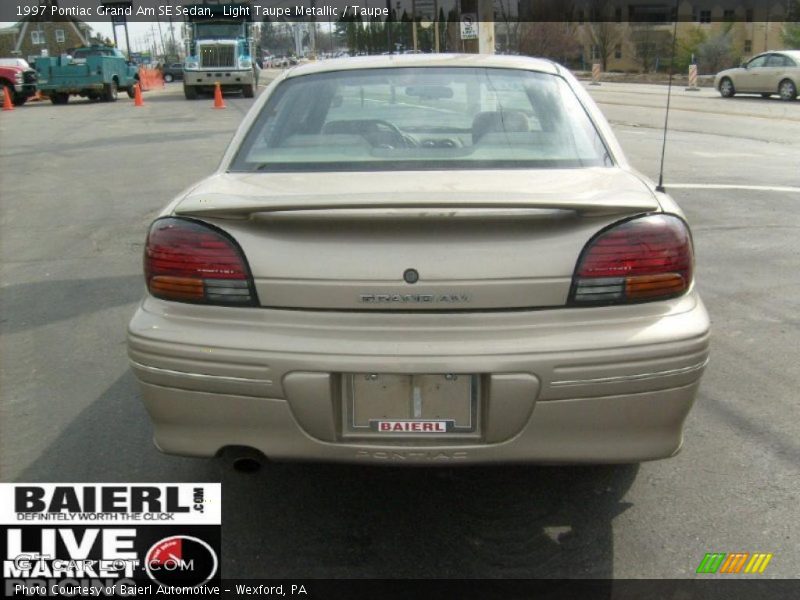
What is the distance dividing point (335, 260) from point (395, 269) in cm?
19

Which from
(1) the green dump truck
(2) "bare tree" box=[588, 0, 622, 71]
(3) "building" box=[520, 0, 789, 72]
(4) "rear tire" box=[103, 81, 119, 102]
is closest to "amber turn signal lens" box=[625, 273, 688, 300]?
(1) the green dump truck

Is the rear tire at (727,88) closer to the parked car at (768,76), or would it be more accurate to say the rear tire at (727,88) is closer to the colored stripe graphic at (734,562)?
the parked car at (768,76)

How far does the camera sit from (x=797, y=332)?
16.8 ft

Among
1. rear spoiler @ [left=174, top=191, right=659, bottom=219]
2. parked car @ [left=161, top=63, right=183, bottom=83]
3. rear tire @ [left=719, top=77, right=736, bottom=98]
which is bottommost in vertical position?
parked car @ [left=161, top=63, right=183, bottom=83]

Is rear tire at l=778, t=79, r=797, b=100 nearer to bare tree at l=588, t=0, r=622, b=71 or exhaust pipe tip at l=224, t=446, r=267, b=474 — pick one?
exhaust pipe tip at l=224, t=446, r=267, b=474

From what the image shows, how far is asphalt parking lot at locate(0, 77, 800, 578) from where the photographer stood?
294 centimetres

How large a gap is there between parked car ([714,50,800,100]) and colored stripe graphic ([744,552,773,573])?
26.6 m

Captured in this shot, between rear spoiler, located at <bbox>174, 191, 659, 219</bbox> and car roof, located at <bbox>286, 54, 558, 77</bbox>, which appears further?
car roof, located at <bbox>286, 54, 558, 77</bbox>

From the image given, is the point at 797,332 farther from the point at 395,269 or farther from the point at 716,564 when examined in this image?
the point at 395,269

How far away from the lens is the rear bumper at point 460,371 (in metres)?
2.60

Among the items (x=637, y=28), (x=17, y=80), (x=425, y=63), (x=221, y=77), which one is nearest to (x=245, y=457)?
(x=425, y=63)

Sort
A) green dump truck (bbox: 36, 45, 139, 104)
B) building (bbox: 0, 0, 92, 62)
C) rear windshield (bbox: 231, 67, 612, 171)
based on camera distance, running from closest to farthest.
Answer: rear windshield (bbox: 231, 67, 612, 171) < green dump truck (bbox: 36, 45, 139, 104) < building (bbox: 0, 0, 92, 62)

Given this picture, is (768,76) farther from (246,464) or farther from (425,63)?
(246,464)

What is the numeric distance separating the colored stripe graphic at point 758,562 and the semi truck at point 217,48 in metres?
31.5
